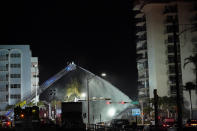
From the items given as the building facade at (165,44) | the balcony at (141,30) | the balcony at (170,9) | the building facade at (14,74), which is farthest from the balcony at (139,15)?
the building facade at (14,74)

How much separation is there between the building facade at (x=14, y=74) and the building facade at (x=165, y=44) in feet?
126

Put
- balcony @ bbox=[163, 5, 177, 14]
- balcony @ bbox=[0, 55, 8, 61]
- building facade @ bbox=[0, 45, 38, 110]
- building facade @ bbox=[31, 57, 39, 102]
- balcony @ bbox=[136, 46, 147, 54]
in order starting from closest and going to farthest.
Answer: balcony @ bbox=[163, 5, 177, 14]
balcony @ bbox=[136, 46, 147, 54]
building facade @ bbox=[0, 45, 38, 110]
balcony @ bbox=[0, 55, 8, 61]
building facade @ bbox=[31, 57, 39, 102]

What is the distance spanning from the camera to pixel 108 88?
195m

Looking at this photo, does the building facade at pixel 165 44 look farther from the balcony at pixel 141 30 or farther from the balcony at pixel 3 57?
the balcony at pixel 3 57

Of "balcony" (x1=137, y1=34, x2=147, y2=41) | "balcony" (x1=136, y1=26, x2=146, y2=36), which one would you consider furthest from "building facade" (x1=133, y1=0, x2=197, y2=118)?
"balcony" (x1=136, y1=26, x2=146, y2=36)

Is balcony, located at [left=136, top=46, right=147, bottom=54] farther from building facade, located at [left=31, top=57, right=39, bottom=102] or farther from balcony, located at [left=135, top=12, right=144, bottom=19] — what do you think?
building facade, located at [left=31, top=57, right=39, bottom=102]

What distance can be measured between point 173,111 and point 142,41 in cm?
2416

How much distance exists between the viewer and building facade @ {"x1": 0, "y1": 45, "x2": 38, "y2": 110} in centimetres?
13550

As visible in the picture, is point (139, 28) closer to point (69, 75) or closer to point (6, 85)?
point (6, 85)

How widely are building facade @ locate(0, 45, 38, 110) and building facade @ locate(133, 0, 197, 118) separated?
3853 cm

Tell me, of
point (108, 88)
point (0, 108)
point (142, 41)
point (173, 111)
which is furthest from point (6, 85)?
point (108, 88)

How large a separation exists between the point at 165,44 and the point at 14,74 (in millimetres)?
51134

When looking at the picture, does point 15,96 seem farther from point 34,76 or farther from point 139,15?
point 139,15

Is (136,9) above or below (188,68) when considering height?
above
